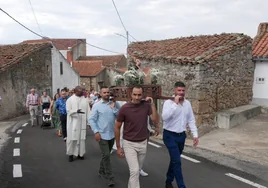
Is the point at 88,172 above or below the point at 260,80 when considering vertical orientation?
below

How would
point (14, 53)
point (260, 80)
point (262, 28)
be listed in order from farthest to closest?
point (14, 53), point (262, 28), point (260, 80)

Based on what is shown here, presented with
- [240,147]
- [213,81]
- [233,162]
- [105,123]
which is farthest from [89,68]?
[105,123]

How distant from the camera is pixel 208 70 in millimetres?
11359

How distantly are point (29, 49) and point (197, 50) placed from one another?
15103 millimetres

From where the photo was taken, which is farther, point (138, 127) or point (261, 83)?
point (261, 83)

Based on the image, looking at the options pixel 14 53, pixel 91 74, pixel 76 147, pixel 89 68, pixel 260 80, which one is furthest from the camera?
pixel 89 68

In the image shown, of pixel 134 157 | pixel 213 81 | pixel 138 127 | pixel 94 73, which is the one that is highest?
pixel 213 81

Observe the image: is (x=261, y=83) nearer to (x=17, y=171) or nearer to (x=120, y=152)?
(x=120, y=152)

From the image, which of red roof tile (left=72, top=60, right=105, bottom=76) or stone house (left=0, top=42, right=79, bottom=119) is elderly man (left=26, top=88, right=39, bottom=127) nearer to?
stone house (left=0, top=42, right=79, bottom=119)

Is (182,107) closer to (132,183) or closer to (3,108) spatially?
(132,183)

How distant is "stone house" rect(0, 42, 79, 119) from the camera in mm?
19500

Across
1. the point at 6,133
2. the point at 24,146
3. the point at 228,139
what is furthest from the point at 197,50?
the point at 6,133

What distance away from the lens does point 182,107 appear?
514cm

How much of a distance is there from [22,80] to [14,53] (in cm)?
231
